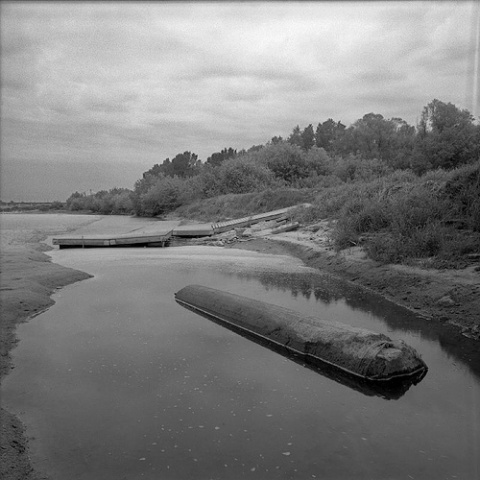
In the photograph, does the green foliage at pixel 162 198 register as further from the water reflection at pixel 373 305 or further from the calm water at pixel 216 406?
the calm water at pixel 216 406

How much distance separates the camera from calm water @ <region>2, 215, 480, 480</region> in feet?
14.8

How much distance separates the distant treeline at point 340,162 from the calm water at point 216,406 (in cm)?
1993

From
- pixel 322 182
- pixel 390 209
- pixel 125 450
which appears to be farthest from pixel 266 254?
pixel 322 182

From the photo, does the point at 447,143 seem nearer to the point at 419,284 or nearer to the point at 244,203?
the point at 244,203

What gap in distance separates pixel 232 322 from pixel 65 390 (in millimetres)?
3588

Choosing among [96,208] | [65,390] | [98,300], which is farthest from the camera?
[96,208]

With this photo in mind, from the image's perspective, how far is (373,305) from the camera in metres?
10.2

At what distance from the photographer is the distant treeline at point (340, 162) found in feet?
118

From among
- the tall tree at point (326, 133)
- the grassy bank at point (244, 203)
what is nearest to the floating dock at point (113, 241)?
the grassy bank at point (244, 203)

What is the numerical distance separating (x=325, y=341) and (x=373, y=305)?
11.5 ft

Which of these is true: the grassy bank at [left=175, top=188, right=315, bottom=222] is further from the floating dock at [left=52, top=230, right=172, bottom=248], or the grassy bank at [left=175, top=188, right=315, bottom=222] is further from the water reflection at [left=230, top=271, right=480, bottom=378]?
the water reflection at [left=230, top=271, right=480, bottom=378]

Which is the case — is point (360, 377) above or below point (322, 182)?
below

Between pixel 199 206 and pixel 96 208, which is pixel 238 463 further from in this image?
pixel 96 208

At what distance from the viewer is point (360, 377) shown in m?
6.36
